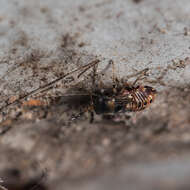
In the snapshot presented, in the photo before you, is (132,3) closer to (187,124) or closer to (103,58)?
(103,58)

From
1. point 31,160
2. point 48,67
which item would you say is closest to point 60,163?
point 31,160

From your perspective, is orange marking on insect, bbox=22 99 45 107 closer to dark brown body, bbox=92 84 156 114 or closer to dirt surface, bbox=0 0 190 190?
dirt surface, bbox=0 0 190 190

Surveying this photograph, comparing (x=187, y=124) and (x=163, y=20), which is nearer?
(x=187, y=124)

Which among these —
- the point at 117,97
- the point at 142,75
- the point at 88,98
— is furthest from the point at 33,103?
the point at 142,75

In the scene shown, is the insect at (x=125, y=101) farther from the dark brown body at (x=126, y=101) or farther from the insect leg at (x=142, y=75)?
the insect leg at (x=142, y=75)

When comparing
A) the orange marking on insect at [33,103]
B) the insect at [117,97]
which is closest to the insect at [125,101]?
the insect at [117,97]
